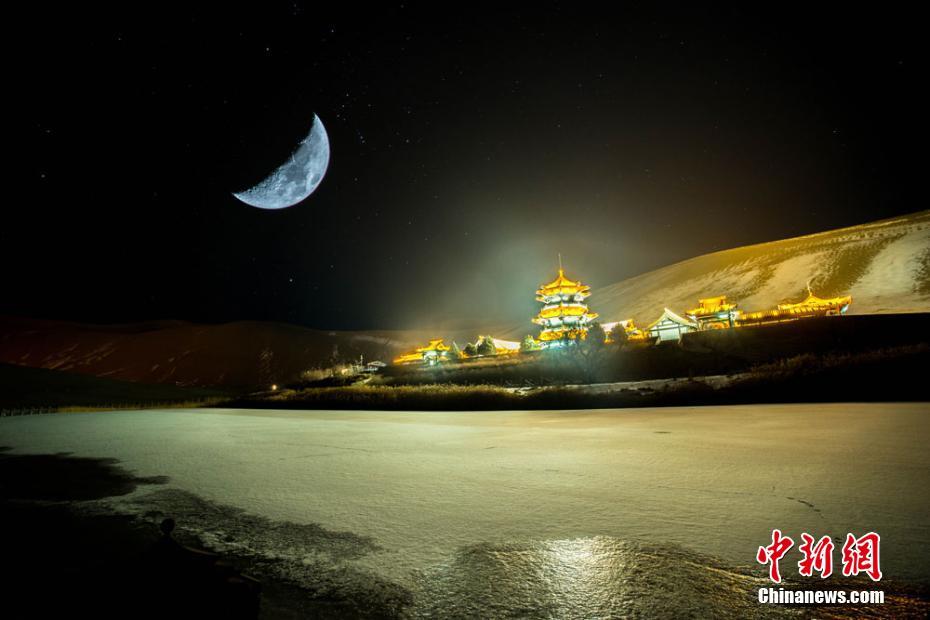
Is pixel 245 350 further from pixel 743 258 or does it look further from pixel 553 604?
pixel 743 258

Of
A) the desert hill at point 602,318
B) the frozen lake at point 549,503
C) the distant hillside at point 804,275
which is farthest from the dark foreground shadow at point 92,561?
the distant hillside at point 804,275

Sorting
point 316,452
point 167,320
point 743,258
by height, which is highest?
point 743,258

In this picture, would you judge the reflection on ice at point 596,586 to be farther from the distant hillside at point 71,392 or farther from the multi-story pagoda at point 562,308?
the multi-story pagoda at point 562,308

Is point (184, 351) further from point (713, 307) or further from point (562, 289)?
point (713, 307)

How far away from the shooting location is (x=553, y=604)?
2012 millimetres

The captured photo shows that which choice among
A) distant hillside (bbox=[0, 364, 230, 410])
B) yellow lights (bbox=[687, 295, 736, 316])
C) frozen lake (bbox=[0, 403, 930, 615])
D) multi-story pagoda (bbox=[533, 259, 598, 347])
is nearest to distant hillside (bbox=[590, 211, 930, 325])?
yellow lights (bbox=[687, 295, 736, 316])

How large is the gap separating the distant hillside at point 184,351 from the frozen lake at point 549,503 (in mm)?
85473

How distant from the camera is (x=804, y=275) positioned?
88.2 meters

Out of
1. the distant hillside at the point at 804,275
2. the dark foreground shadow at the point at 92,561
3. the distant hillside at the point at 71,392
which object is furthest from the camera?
the distant hillside at the point at 804,275

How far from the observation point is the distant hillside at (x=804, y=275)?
224 feet

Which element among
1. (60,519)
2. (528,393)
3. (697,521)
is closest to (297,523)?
(60,519)

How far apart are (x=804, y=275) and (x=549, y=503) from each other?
109836 mm

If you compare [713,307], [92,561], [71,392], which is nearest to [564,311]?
[713,307]

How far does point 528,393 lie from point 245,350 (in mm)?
104206
